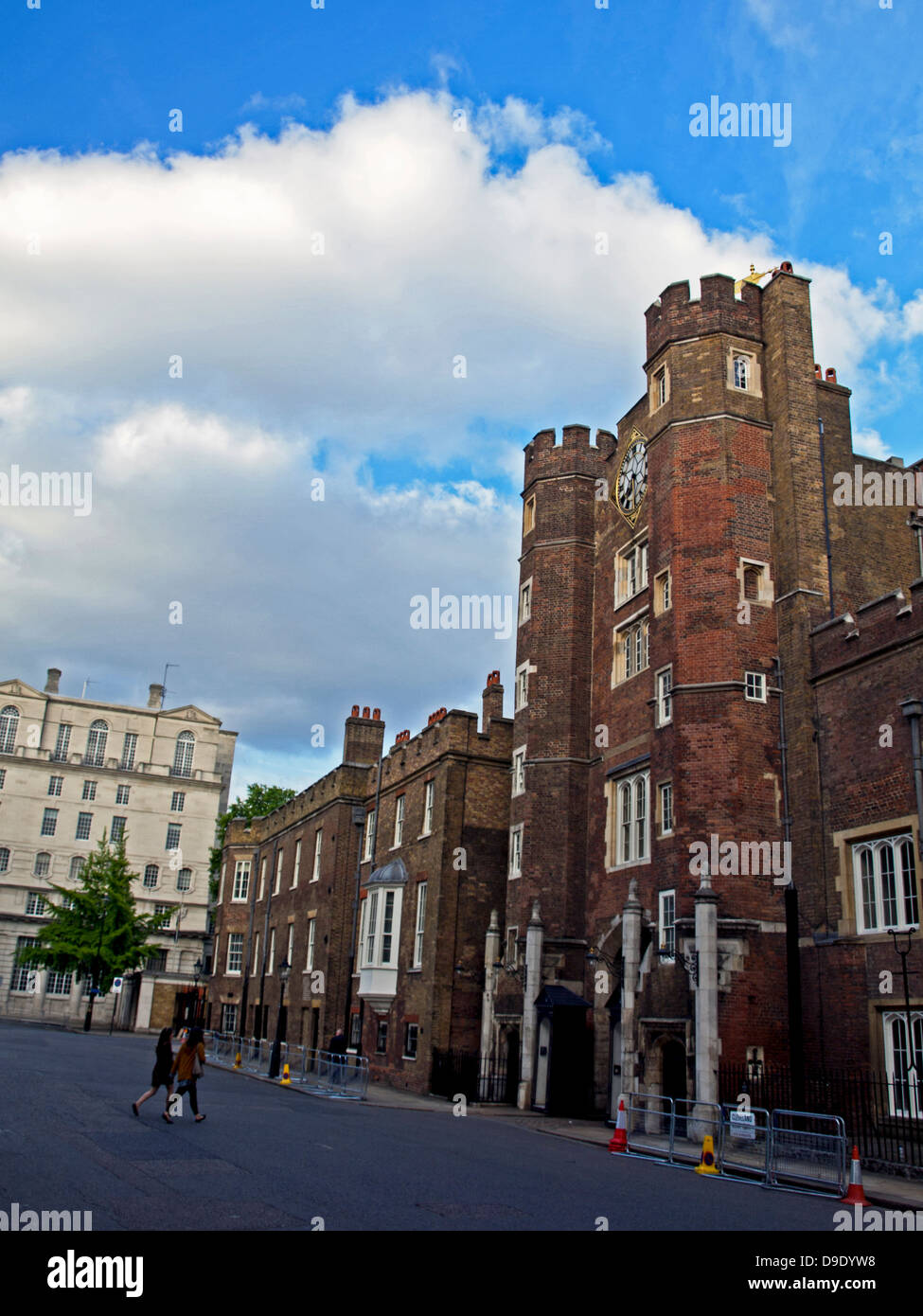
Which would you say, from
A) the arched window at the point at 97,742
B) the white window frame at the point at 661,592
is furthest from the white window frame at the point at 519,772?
the arched window at the point at 97,742

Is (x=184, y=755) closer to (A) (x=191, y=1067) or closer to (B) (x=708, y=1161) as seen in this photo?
(A) (x=191, y=1067)

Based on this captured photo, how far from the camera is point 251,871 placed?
5550cm

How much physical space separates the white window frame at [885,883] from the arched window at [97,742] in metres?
68.0

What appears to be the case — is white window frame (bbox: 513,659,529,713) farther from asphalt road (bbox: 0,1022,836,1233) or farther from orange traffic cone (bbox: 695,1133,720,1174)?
orange traffic cone (bbox: 695,1133,720,1174)

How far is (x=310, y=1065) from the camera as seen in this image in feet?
98.2

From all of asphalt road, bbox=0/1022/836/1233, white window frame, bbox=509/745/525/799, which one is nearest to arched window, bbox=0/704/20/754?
white window frame, bbox=509/745/525/799

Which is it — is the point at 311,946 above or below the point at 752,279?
below

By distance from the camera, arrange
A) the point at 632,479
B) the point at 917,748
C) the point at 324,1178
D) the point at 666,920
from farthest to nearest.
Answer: the point at 632,479, the point at 666,920, the point at 917,748, the point at 324,1178

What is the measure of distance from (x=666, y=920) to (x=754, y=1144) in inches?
236

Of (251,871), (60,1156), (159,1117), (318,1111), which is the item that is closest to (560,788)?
(318,1111)

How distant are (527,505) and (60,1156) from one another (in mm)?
25654

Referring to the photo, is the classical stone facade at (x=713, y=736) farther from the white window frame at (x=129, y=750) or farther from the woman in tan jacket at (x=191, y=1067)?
the white window frame at (x=129, y=750)

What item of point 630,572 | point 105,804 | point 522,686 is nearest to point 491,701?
point 522,686
